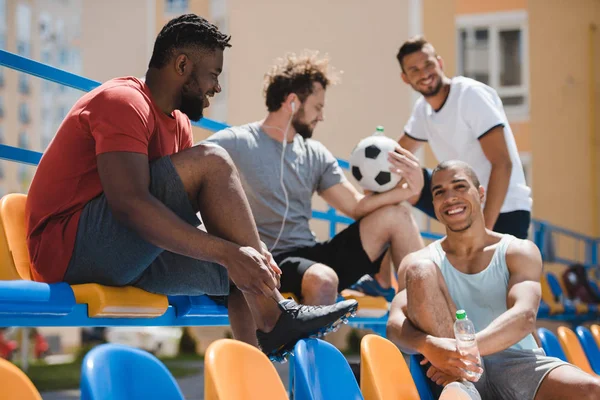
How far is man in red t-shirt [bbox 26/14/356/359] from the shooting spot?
2051 millimetres

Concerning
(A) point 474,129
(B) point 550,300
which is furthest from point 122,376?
(B) point 550,300

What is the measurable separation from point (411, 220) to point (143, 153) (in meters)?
1.57

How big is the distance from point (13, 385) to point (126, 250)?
3.12ft

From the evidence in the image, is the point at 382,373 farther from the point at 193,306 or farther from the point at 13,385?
the point at 13,385

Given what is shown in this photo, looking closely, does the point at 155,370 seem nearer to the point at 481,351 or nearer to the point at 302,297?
the point at 481,351

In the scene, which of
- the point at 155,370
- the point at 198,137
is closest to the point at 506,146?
the point at 155,370

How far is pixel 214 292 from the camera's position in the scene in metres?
2.37

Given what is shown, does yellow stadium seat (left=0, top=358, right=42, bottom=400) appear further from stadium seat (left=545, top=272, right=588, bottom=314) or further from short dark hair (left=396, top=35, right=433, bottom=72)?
stadium seat (left=545, top=272, right=588, bottom=314)

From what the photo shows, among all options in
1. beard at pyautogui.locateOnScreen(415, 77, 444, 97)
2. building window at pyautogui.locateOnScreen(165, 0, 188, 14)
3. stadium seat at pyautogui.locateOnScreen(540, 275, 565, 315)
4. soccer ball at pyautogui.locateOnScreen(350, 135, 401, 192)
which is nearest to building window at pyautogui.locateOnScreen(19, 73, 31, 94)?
building window at pyautogui.locateOnScreen(165, 0, 188, 14)

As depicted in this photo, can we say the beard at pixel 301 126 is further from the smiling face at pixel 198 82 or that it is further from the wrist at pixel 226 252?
the wrist at pixel 226 252

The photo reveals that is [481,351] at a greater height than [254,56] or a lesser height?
lesser

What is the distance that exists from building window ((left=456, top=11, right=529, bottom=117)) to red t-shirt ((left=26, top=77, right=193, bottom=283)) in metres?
10.3

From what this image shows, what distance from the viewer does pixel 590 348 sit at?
13.3ft

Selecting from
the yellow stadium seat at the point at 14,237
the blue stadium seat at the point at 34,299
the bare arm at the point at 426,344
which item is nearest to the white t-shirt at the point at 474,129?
the bare arm at the point at 426,344
